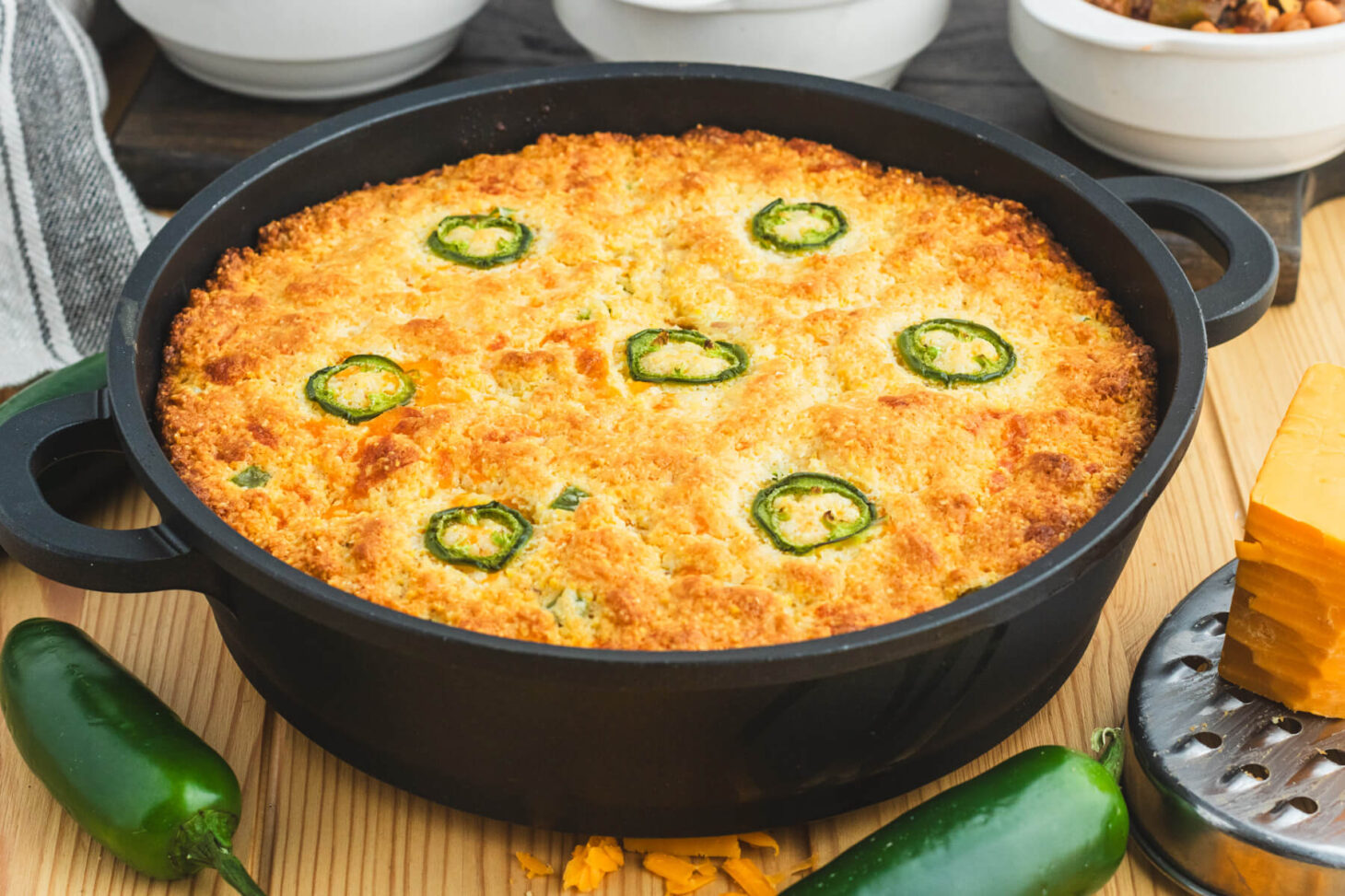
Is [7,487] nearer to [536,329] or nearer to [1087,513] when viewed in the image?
[536,329]

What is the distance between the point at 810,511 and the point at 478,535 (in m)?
0.55

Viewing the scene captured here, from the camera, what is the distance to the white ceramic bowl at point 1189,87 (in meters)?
3.37

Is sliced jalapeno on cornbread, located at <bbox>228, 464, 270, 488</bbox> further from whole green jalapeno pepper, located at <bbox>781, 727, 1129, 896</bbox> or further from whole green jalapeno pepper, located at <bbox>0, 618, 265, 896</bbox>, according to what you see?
whole green jalapeno pepper, located at <bbox>781, 727, 1129, 896</bbox>

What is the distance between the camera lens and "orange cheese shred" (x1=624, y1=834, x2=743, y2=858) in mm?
2318

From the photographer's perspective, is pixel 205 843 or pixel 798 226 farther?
pixel 798 226

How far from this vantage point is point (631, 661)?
189 cm

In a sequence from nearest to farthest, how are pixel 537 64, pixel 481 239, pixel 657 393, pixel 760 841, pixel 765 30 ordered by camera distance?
pixel 760 841
pixel 657 393
pixel 481 239
pixel 765 30
pixel 537 64

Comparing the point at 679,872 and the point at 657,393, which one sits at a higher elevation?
the point at 657,393

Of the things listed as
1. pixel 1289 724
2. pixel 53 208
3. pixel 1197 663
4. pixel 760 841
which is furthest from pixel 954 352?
pixel 53 208

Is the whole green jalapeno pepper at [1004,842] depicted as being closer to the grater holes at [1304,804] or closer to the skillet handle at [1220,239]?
the grater holes at [1304,804]

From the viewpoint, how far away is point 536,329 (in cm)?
273

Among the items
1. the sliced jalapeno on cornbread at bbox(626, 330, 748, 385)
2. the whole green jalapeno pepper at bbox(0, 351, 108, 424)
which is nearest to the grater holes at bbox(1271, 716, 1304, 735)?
the sliced jalapeno on cornbread at bbox(626, 330, 748, 385)

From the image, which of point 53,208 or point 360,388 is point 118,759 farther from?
point 53,208

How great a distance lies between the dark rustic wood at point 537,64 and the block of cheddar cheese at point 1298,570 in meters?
1.38
